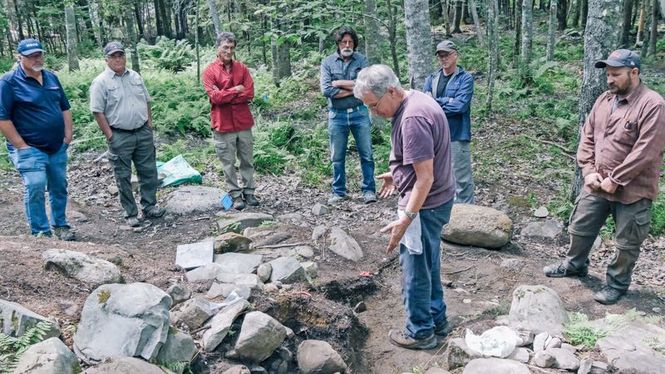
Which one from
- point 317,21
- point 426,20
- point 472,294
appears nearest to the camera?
point 472,294

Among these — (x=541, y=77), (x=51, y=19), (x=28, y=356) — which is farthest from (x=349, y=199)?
(x=51, y=19)


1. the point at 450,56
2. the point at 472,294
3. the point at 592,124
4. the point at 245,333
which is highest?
the point at 450,56

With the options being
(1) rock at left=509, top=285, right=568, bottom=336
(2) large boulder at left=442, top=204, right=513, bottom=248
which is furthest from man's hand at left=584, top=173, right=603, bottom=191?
(2) large boulder at left=442, top=204, right=513, bottom=248

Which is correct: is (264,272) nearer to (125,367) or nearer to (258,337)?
(258,337)

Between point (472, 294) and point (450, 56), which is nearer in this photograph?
Answer: point (472, 294)

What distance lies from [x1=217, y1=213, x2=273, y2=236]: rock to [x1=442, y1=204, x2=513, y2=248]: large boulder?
7.58 feet

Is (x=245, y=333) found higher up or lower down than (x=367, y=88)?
lower down

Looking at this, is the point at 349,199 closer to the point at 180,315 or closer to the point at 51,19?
the point at 180,315

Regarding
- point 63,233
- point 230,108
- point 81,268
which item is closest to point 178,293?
point 81,268

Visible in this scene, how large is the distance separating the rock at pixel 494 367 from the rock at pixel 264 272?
216 cm

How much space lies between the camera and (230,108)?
7605mm

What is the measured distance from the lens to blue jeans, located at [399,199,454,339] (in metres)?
4.43

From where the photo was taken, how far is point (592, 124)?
537 centimetres

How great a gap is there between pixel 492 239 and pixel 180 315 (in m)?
3.80
